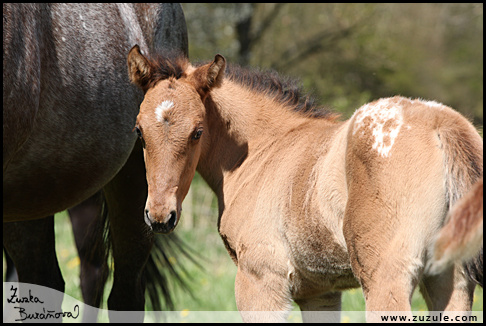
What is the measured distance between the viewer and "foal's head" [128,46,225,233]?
2.70 meters

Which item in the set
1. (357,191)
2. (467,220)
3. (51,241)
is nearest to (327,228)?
(357,191)

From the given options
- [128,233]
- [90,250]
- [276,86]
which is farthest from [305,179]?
[90,250]

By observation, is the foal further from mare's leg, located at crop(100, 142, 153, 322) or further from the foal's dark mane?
mare's leg, located at crop(100, 142, 153, 322)

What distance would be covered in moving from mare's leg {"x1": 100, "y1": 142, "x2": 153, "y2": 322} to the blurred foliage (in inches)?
Answer: 320

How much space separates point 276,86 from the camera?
133 inches

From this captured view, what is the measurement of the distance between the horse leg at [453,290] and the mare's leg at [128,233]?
225 centimetres

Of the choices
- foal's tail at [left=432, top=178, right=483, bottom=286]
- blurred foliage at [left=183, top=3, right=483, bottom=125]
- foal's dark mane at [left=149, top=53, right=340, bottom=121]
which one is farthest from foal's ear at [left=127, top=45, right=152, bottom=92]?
blurred foliage at [left=183, top=3, right=483, bottom=125]

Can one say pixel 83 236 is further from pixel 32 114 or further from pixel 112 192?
pixel 32 114

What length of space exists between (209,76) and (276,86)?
0.51 m

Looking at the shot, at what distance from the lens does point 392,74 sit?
13.4 meters

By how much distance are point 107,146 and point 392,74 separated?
10957 millimetres

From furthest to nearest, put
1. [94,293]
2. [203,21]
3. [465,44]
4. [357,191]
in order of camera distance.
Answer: [465,44], [203,21], [94,293], [357,191]

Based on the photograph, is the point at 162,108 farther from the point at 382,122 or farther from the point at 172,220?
the point at 382,122

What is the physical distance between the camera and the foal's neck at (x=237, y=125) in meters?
3.21
